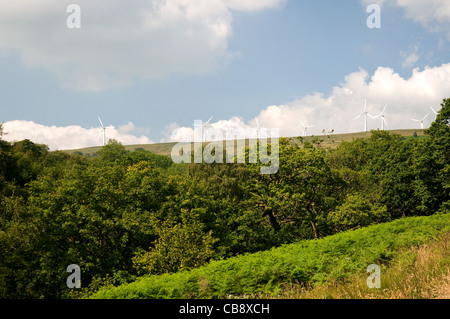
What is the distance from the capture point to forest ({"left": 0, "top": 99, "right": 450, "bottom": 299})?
79.6ft

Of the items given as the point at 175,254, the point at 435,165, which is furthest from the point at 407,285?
the point at 435,165

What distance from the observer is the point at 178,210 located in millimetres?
29938

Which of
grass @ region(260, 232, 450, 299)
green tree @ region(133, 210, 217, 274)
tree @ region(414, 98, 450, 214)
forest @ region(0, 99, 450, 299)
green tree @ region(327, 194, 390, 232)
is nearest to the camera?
grass @ region(260, 232, 450, 299)

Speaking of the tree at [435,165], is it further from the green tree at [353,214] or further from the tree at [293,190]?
the tree at [293,190]

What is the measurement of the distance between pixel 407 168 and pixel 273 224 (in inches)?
832

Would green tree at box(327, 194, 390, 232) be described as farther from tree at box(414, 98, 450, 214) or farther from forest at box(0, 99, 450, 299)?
tree at box(414, 98, 450, 214)

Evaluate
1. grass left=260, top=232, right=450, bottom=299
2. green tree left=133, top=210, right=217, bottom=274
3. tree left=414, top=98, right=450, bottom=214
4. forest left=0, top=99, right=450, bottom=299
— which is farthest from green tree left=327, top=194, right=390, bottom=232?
grass left=260, top=232, right=450, bottom=299

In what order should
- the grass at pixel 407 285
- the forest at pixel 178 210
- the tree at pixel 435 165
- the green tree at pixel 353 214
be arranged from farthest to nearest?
the tree at pixel 435 165
the green tree at pixel 353 214
the forest at pixel 178 210
the grass at pixel 407 285

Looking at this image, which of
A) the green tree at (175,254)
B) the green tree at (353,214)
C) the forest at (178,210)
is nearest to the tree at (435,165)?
the forest at (178,210)

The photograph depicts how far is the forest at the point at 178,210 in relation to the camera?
24.2m

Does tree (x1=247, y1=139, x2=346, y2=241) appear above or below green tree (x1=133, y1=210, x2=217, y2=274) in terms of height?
above
